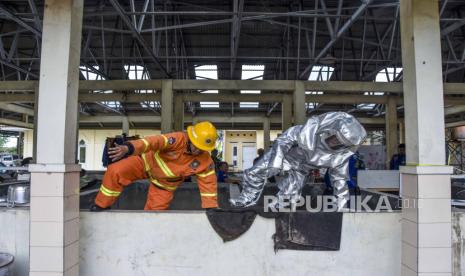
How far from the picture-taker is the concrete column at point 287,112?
1263cm

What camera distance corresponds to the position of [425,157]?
11.5 feet

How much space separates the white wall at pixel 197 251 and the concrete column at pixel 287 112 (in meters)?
8.77

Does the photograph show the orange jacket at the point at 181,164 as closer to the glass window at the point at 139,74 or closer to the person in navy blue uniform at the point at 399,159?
the person in navy blue uniform at the point at 399,159

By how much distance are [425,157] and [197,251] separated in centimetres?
230

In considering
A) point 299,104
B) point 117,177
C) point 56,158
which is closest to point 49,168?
point 56,158

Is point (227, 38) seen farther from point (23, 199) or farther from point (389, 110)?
point (23, 199)

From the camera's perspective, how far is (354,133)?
3973 millimetres

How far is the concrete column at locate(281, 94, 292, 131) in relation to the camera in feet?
41.4

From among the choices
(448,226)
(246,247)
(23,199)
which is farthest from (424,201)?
(23,199)

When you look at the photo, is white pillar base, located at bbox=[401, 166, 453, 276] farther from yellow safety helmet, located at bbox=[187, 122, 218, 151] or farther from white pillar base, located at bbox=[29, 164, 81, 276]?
white pillar base, located at bbox=[29, 164, 81, 276]

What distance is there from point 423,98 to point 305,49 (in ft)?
31.3

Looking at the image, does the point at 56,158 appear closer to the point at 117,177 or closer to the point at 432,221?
the point at 117,177

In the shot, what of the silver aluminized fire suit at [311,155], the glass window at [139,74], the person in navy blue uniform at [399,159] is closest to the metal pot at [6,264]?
the silver aluminized fire suit at [311,155]

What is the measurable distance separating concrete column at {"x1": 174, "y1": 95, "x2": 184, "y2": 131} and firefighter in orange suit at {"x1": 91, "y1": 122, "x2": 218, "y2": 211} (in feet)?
26.7
